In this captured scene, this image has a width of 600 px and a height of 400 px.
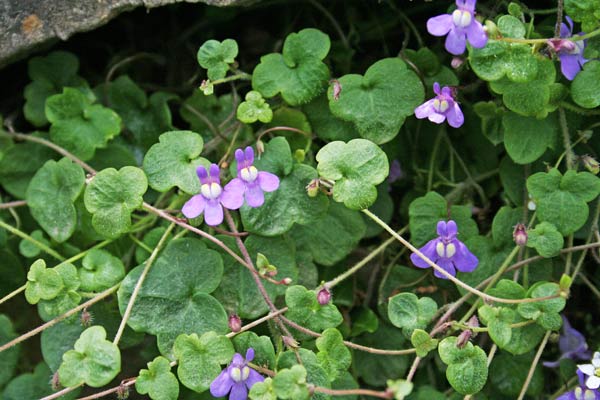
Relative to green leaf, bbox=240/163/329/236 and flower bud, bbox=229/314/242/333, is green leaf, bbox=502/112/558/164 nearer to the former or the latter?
green leaf, bbox=240/163/329/236

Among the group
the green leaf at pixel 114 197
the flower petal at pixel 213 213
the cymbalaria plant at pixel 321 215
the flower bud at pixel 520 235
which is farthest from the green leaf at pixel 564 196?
the green leaf at pixel 114 197

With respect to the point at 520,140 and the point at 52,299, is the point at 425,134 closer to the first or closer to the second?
the point at 520,140

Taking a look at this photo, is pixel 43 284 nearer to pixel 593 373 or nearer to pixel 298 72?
pixel 298 72

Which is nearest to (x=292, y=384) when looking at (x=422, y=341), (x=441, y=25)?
(x=422, y=341)

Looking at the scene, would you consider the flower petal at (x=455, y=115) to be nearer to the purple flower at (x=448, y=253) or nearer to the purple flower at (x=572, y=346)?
the purple flower at (x=448, y=253)

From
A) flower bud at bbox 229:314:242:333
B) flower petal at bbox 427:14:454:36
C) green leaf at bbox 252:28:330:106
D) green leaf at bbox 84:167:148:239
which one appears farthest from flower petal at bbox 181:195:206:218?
flower petal at bbox 427:14:454:36

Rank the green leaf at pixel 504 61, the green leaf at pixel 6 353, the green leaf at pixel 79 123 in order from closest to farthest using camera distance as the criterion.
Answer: the green leaf at pixel 504 61 → the green leaf at pixel 6 353 → the green leaf at pixel 79 123
